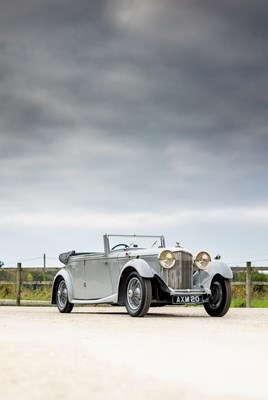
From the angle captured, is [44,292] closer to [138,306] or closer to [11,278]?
[11,278]

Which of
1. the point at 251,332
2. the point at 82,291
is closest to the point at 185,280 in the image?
the point at 82,291

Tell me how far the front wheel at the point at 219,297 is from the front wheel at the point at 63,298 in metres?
3.23

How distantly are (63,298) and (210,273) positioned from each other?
3677mm

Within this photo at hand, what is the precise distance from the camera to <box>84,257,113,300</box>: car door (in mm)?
14523

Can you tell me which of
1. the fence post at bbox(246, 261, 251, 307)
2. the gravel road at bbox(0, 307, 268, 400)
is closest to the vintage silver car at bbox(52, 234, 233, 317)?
the gravel road at bbox(0, 307, 268, 400)

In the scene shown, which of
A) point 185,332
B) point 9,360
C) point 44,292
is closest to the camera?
point 9,360

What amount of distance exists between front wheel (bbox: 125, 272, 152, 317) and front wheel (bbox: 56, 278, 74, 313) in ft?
7.93

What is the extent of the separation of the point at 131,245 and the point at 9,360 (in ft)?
29.5

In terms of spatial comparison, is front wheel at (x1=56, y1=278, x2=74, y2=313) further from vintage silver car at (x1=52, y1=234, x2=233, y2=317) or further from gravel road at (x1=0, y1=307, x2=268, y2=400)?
gravel road at (x1=0, y1=307, x2=268, y2=400)

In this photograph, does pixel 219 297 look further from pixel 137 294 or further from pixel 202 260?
pixel 137 294

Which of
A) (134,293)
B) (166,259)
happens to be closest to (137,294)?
(134,293)

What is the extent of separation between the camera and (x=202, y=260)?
14258mm

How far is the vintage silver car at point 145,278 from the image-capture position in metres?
13.4

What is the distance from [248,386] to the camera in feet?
18.6
